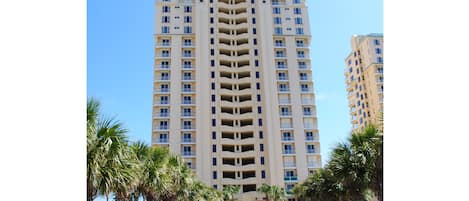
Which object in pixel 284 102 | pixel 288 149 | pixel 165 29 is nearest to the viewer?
pixel 288 149

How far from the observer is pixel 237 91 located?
56.8 m

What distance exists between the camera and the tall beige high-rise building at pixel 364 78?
68.2m

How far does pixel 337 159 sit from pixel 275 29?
45.4 metres

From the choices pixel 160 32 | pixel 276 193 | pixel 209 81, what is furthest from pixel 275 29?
pixel 276 193

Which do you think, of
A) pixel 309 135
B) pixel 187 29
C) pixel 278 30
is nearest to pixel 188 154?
pixel 309 135

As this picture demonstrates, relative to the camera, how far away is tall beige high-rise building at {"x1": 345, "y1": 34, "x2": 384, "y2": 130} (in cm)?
6819

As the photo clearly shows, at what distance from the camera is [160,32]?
5825 centimetres

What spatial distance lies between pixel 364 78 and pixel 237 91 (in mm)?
28062

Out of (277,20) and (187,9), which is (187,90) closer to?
(187,9)

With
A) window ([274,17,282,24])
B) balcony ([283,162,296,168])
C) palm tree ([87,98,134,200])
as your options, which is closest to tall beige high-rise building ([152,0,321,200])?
window ([274,17,282,24])

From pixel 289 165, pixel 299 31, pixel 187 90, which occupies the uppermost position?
pixel 299 31

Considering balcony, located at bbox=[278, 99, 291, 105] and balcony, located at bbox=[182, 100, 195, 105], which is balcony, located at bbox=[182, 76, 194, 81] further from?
balcony, located at bbox=[278, 99, 291, 105]

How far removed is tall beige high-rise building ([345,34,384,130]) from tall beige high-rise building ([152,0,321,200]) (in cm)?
1591
